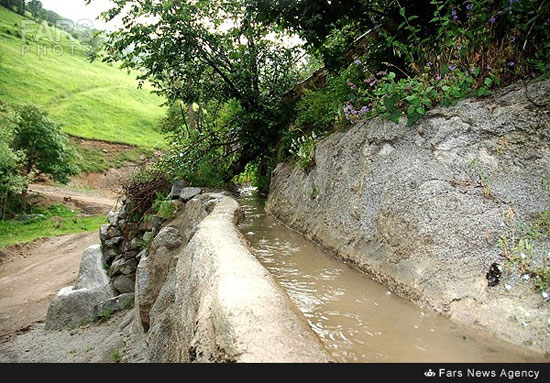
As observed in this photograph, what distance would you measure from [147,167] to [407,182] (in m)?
7.38

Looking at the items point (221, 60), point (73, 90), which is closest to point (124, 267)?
point (221, 60)

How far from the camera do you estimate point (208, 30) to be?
7.90 metres

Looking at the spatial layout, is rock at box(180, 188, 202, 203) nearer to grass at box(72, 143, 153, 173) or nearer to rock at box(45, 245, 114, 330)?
rock at box(45, 245, 114, 330)

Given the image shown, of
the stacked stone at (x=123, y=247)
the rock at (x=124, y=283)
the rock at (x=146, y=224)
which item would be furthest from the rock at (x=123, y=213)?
the rock at (x=124, y=283)

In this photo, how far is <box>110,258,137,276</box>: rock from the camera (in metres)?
8.48

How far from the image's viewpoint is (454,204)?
3178 mm

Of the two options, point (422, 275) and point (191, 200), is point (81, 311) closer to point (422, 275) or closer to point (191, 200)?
point (191, 200)

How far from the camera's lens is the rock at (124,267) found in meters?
8.48

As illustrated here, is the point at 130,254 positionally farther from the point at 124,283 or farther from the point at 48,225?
the point at 48,225

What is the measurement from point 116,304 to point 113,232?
1.98 meters

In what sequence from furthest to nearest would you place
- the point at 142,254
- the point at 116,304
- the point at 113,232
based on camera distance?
the point at 113,232 → the point at 116,304 → the point at 142,254

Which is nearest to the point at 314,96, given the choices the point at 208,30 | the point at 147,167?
the point at 208,30

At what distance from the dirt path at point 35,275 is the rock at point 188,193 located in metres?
6.75

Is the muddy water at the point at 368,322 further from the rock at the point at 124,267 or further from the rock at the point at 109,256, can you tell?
the rock at the point at 109,256
